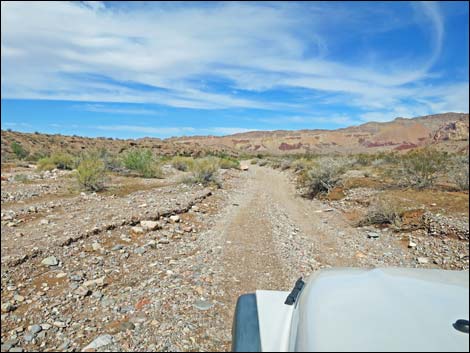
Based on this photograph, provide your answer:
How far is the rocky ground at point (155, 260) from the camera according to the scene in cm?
356

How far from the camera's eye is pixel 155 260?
5.57 m

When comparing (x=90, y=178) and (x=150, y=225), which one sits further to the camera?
(x=90, y=178)

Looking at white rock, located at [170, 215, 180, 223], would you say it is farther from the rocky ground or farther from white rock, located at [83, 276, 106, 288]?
white rock, located at [83, 276, 106, 288]

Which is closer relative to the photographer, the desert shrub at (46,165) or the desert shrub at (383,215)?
the desert shrub at (383,215)

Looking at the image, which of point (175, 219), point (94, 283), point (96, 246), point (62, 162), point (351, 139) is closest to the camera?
point (94, 283)

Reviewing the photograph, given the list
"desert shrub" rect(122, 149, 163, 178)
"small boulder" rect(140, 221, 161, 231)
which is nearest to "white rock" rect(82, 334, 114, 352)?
"small boulder" rect(140, 221, 161, 231)

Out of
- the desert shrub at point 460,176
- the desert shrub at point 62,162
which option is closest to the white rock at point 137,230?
the desert shrub at point 460,176

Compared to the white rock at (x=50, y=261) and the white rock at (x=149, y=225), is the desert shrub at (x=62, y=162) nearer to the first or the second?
the white rock at (x=149, y=225)

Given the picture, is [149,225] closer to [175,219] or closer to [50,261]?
[175,219]

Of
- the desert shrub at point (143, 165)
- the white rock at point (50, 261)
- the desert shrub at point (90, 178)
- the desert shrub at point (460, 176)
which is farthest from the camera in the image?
the desert shrub at point (143, 165)

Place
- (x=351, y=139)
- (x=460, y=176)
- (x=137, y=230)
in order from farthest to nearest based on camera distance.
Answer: (x=351, y=139)
(x=460, y=176)
(x=137, y=230)

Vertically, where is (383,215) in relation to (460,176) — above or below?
below

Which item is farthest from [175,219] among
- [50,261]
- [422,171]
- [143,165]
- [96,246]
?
[422,171]

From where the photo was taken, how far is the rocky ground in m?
3.56
